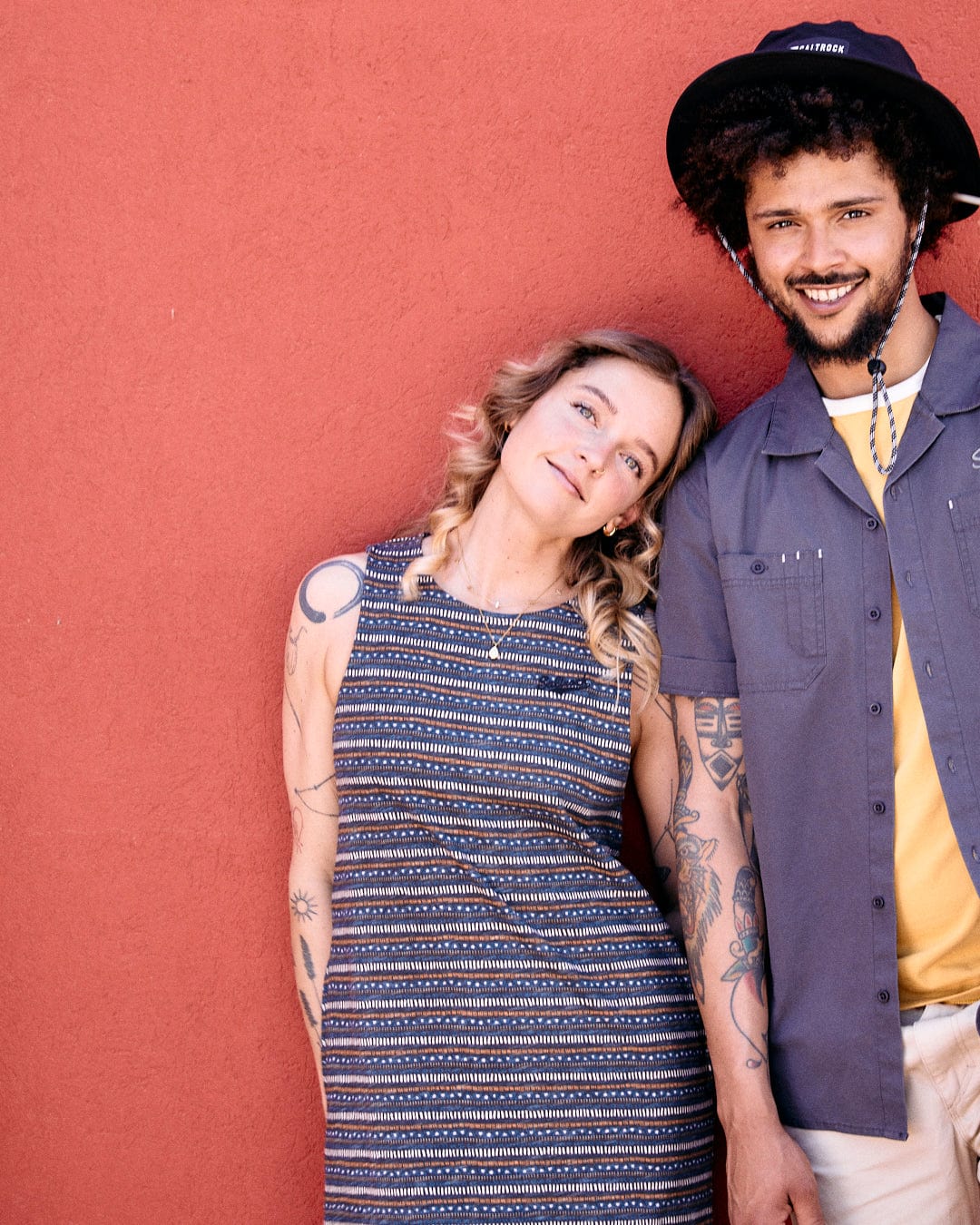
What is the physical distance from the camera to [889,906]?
Answer: 7.48ft

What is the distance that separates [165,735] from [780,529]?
1550 mm

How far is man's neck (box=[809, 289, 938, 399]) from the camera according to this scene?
247cm

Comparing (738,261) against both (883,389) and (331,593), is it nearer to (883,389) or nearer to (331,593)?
(883,389)

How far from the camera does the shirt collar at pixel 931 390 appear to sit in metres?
2.38

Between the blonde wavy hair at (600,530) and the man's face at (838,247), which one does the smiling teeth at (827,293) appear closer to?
the man's face at (838,247)

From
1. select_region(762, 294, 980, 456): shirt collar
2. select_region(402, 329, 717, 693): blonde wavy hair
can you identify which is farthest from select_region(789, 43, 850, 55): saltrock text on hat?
select_region(402, 329, 717, 693): blonde wavy hair

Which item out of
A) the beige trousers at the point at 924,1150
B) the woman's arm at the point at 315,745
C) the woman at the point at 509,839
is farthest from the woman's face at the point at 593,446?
the beige trousers at the point at 924,1150

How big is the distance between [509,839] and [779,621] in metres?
0.72

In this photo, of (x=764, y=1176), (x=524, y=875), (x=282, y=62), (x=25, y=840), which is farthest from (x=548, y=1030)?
(x=282, y=62)

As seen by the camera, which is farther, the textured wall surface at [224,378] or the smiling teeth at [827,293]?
the textured wall surface at [224,378]

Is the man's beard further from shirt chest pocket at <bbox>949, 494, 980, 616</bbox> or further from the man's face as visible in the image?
shirt chest pocket at <bbox>949, 494, 980, 616</bbox>

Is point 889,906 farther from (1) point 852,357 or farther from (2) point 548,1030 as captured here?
(1) point 852,357

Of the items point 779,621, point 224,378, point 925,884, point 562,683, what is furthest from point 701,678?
point 224,378

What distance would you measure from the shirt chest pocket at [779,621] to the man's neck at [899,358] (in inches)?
15.4
